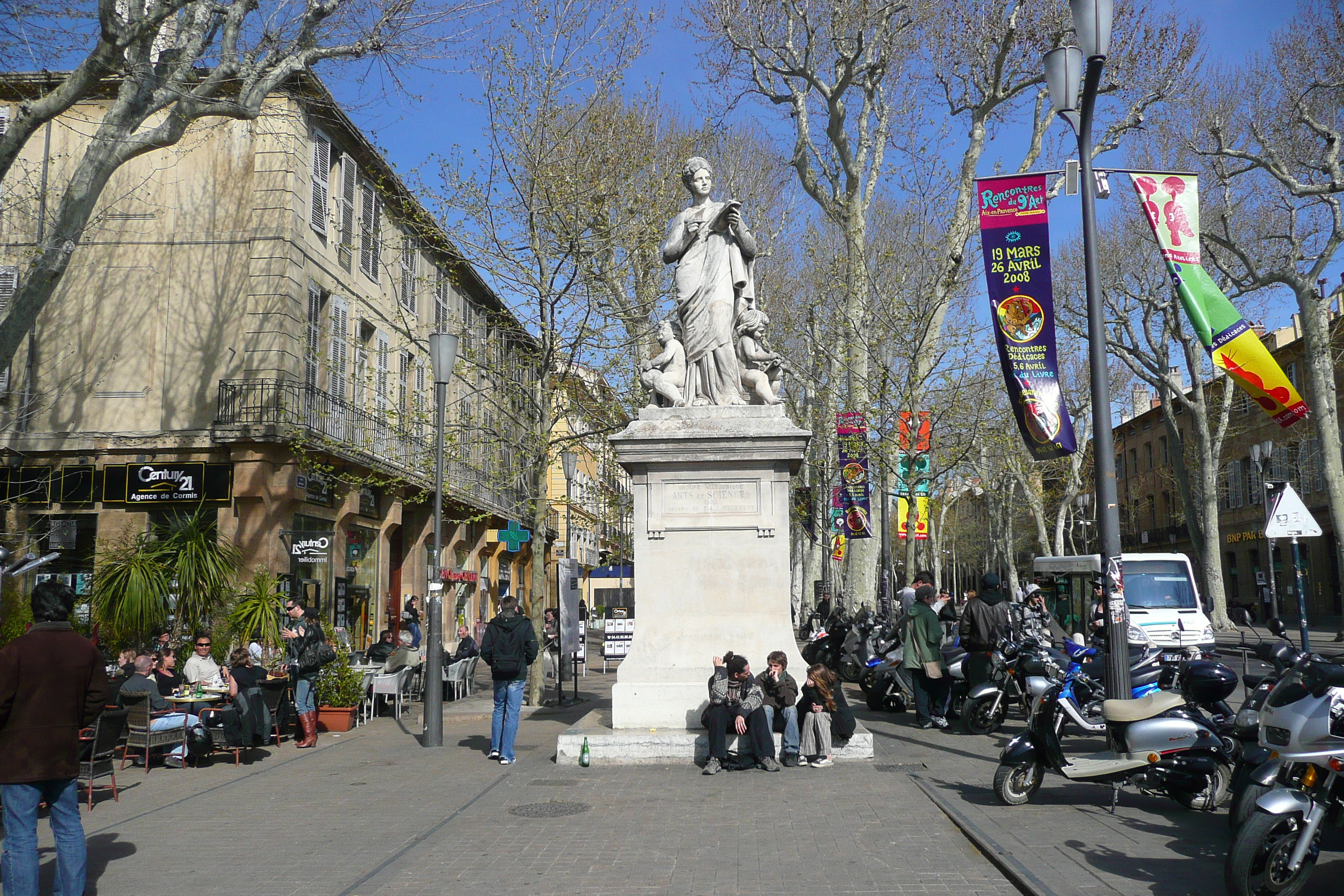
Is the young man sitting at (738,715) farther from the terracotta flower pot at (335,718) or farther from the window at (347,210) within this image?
the window at (347,210)

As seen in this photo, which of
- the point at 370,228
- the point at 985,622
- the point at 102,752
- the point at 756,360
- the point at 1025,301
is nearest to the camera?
the point at 102,752

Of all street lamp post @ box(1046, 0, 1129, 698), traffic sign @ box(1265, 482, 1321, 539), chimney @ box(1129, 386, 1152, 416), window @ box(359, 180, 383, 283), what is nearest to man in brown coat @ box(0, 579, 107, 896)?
street lamp post @ box(1046, 0, 1129, 698)

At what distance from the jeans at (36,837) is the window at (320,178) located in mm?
18338

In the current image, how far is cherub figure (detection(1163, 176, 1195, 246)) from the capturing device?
1056 cm

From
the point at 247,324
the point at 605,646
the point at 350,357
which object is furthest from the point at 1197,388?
the point at 247,324

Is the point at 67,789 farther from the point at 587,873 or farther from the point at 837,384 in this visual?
the point at 837,384

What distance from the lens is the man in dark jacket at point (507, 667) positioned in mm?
11047

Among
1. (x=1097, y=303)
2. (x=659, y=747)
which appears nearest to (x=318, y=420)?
(x=659, y=747)

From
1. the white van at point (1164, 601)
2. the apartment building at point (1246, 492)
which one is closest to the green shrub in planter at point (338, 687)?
the white van at point (1164, 601)

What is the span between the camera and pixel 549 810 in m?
8.08

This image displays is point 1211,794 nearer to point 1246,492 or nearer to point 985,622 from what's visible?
point 985,622

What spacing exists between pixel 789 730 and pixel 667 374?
3.85 meters

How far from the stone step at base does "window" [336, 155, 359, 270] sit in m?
16.8

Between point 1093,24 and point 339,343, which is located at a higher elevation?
point 339,343
